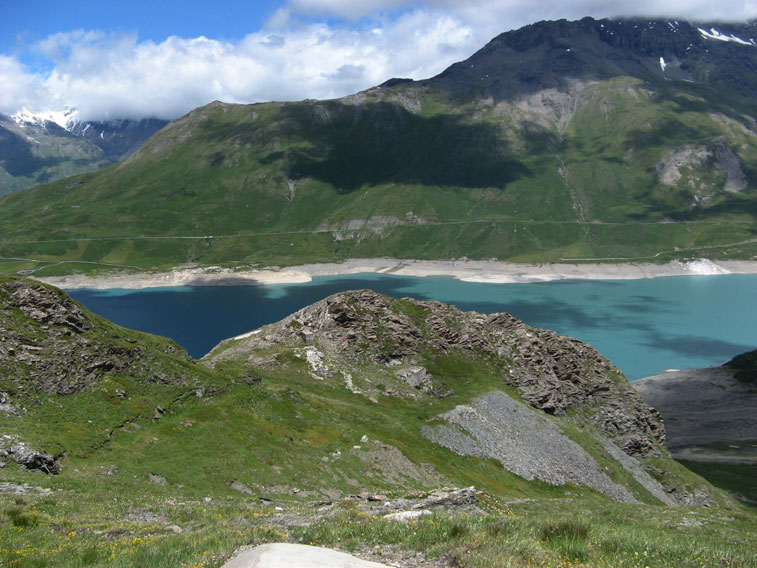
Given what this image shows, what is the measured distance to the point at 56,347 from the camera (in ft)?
156

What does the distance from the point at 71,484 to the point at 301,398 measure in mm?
29191

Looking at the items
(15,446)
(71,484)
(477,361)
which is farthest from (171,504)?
(477,361)

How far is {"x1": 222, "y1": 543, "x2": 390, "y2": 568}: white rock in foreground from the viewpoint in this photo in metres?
12.8

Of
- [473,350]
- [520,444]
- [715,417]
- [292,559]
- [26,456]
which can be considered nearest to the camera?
[292,559]

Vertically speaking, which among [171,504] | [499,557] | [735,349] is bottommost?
[735,349]

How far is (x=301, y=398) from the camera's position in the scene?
59.2 m

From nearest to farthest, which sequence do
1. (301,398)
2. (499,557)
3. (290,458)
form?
(499,557), (290,458), (301,398)

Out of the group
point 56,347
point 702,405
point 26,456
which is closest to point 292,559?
point 26,456

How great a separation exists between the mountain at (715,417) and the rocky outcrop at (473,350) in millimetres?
17880

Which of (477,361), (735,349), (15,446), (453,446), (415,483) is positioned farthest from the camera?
(735,349)

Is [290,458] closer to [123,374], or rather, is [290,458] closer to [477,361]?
[123,374]

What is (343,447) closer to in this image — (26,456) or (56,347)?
(26,456)

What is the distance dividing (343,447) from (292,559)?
40048 millimetres

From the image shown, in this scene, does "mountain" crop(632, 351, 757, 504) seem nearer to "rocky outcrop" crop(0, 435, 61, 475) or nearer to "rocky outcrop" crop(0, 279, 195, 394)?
"rocky outcrop" crop(0, 279, 195, 394)
